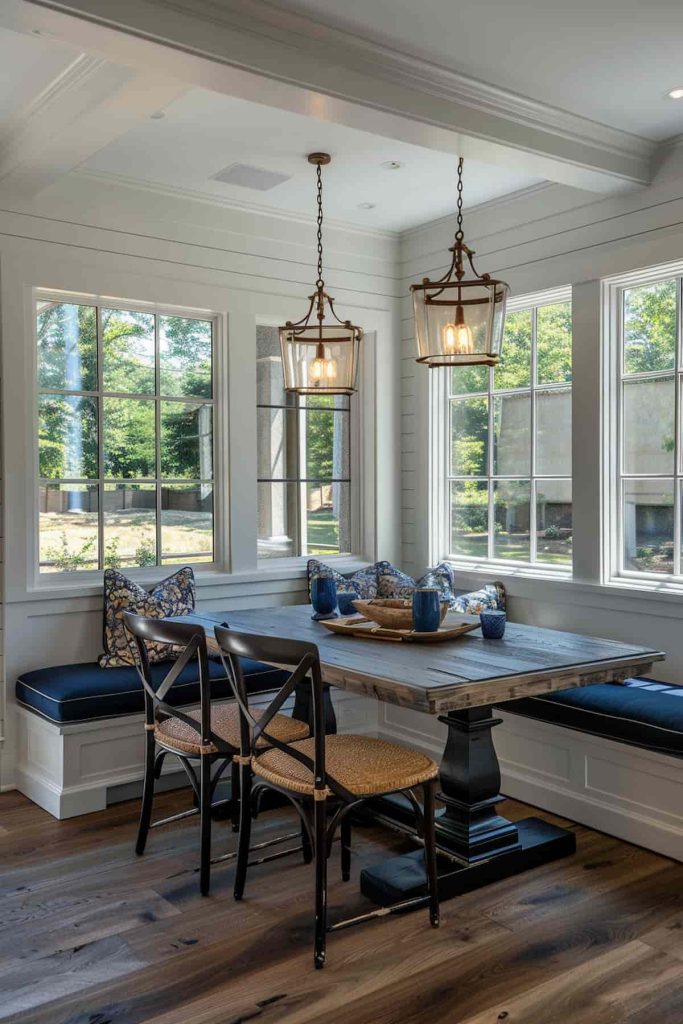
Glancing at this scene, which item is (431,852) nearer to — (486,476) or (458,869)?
(458,869)

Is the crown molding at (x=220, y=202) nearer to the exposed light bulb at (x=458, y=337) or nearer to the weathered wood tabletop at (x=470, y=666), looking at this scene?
the exposed light bulb at (x=458, y=337)

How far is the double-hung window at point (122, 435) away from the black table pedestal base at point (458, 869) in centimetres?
216

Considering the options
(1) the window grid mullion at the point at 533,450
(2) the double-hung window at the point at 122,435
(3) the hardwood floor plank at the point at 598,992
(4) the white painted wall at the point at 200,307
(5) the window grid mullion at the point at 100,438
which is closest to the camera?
(3) the hardwood floor plank at the point at 598,992

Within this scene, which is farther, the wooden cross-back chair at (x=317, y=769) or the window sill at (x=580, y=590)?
the window sill at (x=580, y=590)

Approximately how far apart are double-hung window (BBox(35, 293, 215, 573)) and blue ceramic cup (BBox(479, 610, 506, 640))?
2027mm

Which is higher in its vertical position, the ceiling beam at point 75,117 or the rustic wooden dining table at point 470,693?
the ceiling beam at point 75,117

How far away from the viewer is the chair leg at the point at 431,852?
2.69m

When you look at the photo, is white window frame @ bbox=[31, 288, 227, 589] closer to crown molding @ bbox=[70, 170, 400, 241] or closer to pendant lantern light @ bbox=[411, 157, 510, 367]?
crown molding @ bbox=[70, 170, 400, 241]

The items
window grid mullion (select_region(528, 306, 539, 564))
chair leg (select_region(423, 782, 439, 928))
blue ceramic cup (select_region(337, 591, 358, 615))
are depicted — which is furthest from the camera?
window grid mullion (select_region(528, 306, 539, 564))

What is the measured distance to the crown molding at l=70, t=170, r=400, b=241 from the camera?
4.28 meters

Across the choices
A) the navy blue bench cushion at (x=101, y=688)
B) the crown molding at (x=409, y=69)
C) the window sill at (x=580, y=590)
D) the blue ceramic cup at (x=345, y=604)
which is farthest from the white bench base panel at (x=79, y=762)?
the crown molding at (x=409, y=69)

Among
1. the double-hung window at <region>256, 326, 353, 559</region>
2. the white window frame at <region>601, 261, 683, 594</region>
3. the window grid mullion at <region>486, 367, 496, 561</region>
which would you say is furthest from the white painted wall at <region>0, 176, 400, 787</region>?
the white window frame at <region>601, 261, 683, 594</region>

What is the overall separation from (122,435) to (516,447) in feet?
6.76

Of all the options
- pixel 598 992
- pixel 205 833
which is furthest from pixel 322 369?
pixel 598 992
